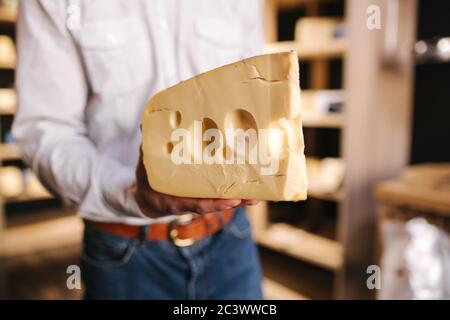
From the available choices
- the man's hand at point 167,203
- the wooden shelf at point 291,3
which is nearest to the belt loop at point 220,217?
the man's hand at point 167,203

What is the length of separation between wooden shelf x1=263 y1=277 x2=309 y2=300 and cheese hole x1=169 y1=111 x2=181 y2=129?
5.77 feet

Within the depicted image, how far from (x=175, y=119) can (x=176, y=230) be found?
1.27ft

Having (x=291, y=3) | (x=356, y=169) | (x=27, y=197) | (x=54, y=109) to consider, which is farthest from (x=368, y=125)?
(x=27, y=197)

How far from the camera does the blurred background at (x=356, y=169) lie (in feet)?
4.25

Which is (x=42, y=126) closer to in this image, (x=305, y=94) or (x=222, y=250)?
(x=222, y=250)

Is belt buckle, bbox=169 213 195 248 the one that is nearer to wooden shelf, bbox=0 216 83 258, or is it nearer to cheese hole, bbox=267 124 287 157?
cheese hole, bbox=267 124 287 157

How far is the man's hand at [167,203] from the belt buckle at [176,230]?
26 cm

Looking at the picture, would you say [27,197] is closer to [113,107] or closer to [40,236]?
[40,236]

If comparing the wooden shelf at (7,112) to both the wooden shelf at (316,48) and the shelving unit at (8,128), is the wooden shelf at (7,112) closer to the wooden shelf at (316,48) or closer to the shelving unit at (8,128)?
the shelving unit at (8,128)

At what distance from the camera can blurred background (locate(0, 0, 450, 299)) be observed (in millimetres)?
1297

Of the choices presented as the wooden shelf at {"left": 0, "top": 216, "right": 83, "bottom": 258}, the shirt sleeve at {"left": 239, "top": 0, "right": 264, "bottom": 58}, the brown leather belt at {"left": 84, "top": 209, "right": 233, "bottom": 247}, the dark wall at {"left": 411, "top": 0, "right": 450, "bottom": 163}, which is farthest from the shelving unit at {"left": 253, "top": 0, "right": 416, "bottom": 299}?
the wooden shelf at {"left": 0, "top": 216, "right": 83, "bottom": 258}

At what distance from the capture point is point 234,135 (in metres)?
0.49

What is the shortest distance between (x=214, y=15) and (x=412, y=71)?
1.40 metres
